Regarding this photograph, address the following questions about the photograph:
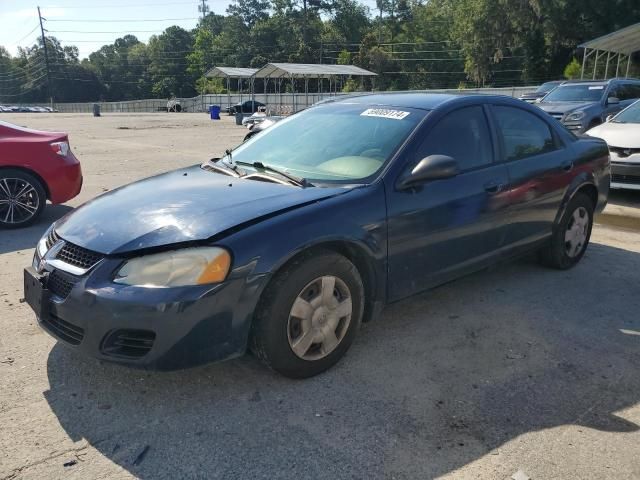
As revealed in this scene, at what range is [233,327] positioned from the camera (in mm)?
2805

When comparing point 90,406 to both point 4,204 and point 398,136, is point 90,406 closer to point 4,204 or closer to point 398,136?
point 398,136

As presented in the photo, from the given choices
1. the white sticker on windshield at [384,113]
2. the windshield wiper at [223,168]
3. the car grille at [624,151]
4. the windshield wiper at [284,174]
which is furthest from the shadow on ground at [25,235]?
the car grille at [624,151]

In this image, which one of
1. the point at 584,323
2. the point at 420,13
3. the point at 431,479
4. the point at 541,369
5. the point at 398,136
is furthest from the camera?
the point at 420,13

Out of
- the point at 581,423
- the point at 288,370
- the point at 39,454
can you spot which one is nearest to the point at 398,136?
the point at 288,370

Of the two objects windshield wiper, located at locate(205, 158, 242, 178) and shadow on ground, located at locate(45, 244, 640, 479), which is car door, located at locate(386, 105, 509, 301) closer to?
shadow on ground, located at locate(45, 244, 640, 479)

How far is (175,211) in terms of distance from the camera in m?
3.10

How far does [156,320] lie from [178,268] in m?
0.27

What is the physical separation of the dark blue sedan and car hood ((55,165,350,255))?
11 millimetres

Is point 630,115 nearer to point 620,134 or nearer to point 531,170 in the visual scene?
point 620,134

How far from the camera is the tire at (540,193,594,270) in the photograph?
493cm

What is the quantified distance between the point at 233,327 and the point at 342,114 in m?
2.03

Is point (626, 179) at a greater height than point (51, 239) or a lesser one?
lesser

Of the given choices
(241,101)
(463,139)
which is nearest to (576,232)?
(463,139)

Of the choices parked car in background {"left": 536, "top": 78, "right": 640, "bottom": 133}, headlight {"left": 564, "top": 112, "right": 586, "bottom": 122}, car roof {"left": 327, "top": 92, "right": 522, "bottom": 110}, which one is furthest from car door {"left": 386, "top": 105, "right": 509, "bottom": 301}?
headlight {"left": 564, "top": 112, "right": 586, "bottom": 122}
